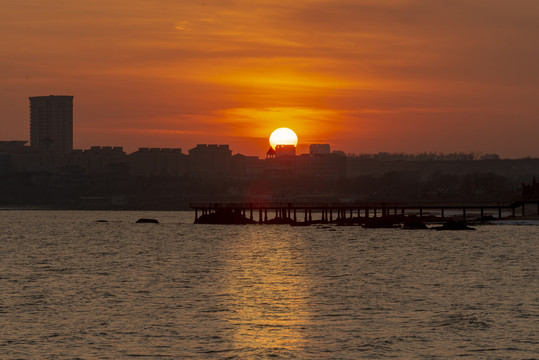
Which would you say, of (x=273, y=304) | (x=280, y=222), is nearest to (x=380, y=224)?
(x=280, y=222)

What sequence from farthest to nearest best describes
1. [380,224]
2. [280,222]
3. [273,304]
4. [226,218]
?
[280,222], [226,218], [380,224], [273,304]

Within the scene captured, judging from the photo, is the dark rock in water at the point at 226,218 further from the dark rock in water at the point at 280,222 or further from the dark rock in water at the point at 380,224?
the dark rock in water at the point at 380,224

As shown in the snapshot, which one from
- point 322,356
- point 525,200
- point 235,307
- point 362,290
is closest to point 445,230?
point 525,200

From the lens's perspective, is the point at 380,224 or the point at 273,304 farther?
the point at 380,224

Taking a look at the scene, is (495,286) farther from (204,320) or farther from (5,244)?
(5,244)

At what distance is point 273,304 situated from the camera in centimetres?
5434

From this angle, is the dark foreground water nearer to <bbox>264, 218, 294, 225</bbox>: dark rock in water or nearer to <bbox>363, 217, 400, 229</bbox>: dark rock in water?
<bbox>363, 217, 400, 229</bbox>: dark rock in water

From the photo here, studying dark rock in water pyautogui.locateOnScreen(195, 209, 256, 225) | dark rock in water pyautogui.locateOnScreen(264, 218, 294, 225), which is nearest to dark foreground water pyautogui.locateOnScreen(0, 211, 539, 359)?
dark rock in water pyautogui.locateOnScreen(195, 209, 256, 225)

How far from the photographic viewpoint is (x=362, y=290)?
61812 millimetres

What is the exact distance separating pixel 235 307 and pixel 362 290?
12.3 m

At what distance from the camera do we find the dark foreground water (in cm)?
4012

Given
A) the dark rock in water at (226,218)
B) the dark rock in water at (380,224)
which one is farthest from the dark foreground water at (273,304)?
the dark rock in water at (226,218)

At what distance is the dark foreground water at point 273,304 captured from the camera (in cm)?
4012

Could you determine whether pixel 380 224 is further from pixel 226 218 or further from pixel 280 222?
pixel 226 218
